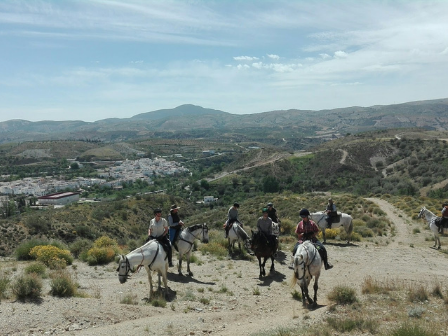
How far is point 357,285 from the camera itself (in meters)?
10.6

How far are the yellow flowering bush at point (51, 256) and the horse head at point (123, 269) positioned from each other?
171 inches

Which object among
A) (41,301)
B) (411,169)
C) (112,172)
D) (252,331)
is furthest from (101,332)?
(112,172)

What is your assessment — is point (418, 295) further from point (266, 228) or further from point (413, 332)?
point (266, 228)

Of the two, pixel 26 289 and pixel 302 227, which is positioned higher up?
pixel 302 227

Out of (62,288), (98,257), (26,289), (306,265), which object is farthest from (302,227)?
(98,257)

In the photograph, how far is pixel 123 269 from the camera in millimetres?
8469

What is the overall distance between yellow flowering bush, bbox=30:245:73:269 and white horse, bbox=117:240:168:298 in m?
4.27

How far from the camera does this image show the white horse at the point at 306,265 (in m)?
8.27

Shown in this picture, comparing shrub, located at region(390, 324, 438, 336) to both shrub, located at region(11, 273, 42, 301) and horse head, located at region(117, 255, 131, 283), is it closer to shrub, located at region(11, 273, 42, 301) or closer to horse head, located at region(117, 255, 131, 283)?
horse head, located at region(117, 255, 131, 283)

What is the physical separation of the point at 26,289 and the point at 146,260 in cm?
283

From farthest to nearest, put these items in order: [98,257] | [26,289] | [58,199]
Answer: [58,199]
[98,257]
[26,289]

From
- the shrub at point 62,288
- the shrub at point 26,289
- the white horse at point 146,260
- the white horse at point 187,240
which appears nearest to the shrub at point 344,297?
the white horse at point 146,260

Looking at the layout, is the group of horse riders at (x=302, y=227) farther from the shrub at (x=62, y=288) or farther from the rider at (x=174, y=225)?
the shrub at (x=62, y=288)

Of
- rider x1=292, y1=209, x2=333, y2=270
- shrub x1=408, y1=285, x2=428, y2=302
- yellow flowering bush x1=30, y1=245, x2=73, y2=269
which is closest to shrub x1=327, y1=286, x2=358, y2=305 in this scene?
rider x1=292, y1=209, x2=333, y2=270
